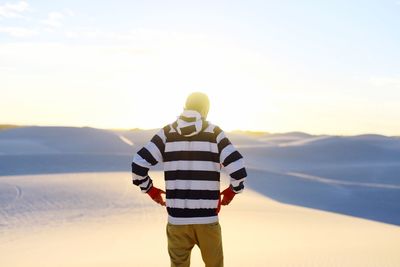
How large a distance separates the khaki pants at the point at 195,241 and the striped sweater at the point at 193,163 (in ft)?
0.19

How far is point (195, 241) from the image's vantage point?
4.28m

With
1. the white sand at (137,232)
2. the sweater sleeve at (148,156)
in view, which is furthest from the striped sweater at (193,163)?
the white sand at (137,232)

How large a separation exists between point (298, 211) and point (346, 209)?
5.89 meters

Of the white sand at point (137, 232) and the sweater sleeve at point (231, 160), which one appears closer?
the sweater sleeve at point (231, 160)

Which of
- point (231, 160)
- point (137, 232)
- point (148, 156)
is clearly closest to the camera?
point (231, 160)

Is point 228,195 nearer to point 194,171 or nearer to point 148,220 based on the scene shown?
point 194,171

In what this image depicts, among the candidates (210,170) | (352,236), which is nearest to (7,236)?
(352,236)

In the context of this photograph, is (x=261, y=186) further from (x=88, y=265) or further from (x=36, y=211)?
(x=88, y=265)

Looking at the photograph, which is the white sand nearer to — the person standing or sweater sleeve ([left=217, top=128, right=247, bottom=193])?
the person standing

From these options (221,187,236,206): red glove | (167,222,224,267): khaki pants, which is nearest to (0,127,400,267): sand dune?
(167,222,224,267): khaki pants

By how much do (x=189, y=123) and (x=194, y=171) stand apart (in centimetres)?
32

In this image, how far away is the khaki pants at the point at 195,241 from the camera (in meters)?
4.21

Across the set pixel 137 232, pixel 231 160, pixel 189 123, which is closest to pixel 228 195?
pixel 231 160

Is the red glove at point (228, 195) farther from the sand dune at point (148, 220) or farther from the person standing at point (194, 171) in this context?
the sand dune at point (148, 220)
